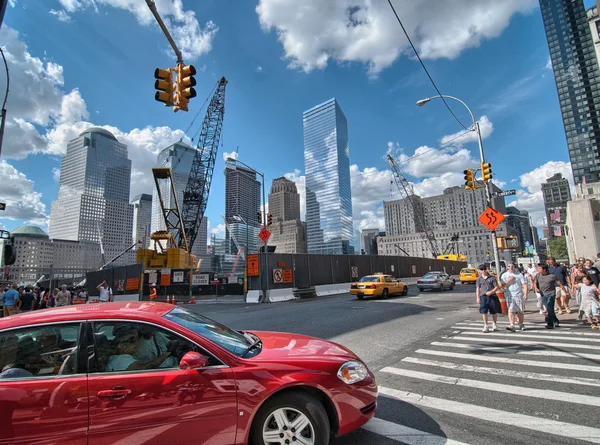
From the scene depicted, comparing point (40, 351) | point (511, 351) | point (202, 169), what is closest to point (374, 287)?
point (511, 351)

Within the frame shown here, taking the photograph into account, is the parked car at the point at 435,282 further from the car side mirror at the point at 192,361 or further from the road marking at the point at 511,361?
the car side mirror at the point at 192,361

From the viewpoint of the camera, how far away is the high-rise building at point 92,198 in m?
130

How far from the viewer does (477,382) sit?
16.3 ft

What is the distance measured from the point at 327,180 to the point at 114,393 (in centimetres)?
8510

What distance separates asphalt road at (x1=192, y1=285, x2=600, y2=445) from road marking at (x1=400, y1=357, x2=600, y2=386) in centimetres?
1

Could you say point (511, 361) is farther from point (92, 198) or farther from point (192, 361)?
point (92, 198)

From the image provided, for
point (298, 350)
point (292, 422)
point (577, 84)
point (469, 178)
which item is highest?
point (577, 84)

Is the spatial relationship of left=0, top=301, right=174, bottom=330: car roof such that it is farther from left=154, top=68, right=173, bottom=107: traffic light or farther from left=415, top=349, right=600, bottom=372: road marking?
left=154, top=68, right=173, bottom=107: traffic light

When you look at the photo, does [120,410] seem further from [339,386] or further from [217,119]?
[217,119]

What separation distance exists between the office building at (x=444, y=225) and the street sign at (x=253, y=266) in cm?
11305

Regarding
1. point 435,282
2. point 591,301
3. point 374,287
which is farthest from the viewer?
point 435,282

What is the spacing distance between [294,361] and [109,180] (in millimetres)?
163317

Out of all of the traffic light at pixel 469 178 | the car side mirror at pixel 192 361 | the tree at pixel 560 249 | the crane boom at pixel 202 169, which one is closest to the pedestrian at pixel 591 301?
the traffic light at pixel 469 178

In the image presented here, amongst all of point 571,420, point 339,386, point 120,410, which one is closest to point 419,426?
point 339,386
